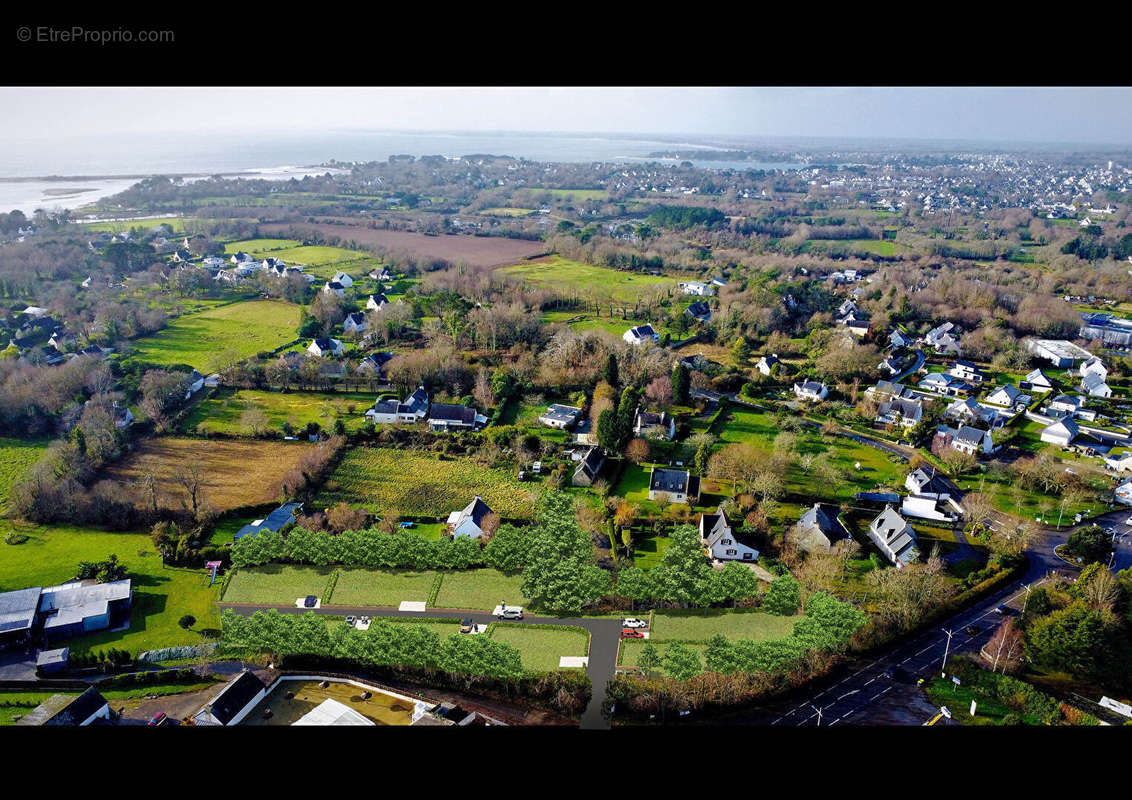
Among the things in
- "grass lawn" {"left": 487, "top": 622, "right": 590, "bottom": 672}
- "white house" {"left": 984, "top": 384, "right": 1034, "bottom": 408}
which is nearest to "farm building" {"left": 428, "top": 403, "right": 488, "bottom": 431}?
"grass lawn" {"left": 487, "top": 622, "right": 590, "bottom": 672}

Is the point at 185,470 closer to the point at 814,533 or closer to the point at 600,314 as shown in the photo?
the point at 814,533

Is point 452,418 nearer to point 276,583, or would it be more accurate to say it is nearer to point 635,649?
point 276,583

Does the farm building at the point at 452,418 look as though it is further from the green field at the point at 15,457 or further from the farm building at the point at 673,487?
the green field at the point at 15,457

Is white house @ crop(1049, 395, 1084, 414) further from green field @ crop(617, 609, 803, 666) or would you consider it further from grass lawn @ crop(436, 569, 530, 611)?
grass lawn @ crop(436, 569, 530, 611)

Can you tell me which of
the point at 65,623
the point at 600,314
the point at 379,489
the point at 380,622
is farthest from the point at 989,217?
the point at 65,623

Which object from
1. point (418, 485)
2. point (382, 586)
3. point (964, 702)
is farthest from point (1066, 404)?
point (382, 586)
